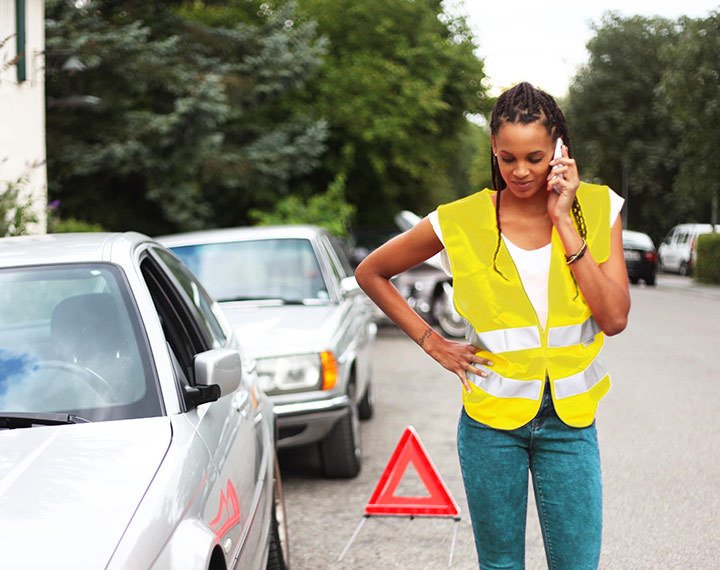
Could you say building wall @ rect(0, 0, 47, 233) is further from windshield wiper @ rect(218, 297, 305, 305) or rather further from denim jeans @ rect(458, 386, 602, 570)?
denim jeans @ rect(458, 386, 602, 570)

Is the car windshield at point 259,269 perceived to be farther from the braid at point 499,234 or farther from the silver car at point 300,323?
the braid at point 499,234

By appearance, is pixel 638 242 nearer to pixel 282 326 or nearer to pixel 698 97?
pixel 698 97

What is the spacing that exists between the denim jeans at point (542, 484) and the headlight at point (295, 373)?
10.9 feet

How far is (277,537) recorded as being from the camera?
419 centimetres

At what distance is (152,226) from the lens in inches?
891

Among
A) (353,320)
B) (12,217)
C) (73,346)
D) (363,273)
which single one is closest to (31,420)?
(73,346)

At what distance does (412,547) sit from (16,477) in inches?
117

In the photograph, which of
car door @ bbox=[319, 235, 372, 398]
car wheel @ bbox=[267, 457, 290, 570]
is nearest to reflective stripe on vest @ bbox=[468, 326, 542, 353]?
car wheel @ bbox=[267, 457, 290, 570]

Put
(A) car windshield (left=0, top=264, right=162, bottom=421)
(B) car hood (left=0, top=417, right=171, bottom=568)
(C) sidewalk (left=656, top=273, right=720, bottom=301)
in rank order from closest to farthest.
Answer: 1. (B) car hood (left=0, top=417, right=171, bottom=568)
2. (A) car windshield (left=0, top=264, right=162, bottom=421)
3. (C) sidewalk (left=656, top=273, right=720, bottom=301)

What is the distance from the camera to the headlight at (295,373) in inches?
236

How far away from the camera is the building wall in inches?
514

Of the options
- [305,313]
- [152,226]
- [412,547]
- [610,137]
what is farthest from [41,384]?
[610,137]

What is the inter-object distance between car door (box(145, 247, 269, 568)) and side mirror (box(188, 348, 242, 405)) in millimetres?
52

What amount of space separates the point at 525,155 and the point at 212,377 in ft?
3.80
